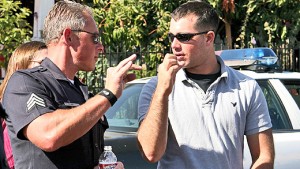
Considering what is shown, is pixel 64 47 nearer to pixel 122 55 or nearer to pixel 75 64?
pixel 75 64

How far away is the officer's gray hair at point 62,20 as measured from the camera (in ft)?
11.3

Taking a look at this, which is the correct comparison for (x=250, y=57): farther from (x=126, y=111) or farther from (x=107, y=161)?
(x=107, y=161)

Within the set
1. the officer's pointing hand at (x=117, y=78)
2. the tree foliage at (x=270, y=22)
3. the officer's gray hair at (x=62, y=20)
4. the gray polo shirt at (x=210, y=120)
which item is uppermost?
the tree foliage at (x=270, y=22)

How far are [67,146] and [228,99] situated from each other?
0.99 meters

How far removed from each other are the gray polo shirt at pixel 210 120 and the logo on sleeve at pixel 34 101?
704 mm

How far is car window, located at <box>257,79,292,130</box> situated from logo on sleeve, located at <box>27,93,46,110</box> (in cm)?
323

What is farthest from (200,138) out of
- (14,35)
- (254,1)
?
(254,1)

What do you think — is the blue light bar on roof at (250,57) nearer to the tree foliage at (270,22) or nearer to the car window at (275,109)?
the car window at (275,109)

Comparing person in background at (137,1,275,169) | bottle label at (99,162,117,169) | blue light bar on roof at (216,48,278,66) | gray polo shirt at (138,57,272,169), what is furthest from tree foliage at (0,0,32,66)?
bottle label at (99,162,117,169)

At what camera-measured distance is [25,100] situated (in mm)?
3160

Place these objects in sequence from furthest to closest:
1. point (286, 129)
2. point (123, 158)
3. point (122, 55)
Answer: point (122, 55), point (286, 129), point (123, 158)

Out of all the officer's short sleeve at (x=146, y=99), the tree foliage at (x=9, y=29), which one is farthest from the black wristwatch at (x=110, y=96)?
the tree foliage at (x=9, y=29)

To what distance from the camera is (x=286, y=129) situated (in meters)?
5.98

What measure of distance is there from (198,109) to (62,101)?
0.80m
